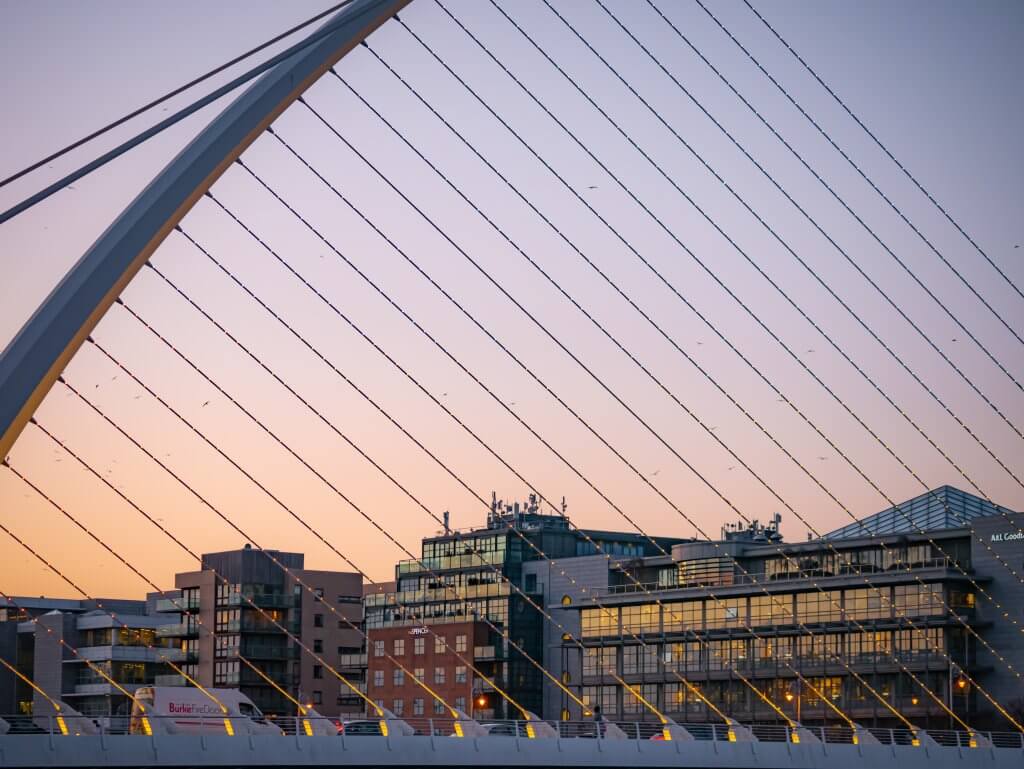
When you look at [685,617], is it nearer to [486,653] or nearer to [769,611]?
[769,611]

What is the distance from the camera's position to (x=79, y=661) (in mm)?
140625

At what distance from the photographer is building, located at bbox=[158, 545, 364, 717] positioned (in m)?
142

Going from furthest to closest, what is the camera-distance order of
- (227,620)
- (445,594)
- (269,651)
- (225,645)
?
(269,651)
(227,620)
(445,594)
(225,645)

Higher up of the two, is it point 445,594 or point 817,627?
point 445,594

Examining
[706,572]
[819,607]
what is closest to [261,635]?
[706,572]

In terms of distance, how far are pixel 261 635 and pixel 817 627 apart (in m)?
46.3

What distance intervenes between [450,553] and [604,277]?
300ft

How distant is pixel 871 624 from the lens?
109000 millimetres

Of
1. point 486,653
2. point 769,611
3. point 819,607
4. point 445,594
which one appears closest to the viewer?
point 819,607

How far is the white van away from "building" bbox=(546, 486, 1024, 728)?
28.4 meters

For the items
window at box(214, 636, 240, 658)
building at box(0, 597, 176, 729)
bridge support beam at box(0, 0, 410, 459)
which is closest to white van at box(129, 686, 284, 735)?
bridge support beam at box(0, 0, 410, 459)

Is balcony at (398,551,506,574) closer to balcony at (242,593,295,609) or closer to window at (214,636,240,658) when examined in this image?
balcony at (242,593,295,609)

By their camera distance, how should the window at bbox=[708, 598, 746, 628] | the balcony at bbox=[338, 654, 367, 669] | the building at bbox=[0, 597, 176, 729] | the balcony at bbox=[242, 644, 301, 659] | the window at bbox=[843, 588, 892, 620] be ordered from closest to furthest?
the window at bbox=[843, 588, 892, 620]
the window at bbox=[708, 598, 746, 628]
the building at bbox=[0, 597, 176, 729]
the balcony at bbox=[242, 644, 301, 659]
the balcony at bbox=[338, 654, 367, 669]

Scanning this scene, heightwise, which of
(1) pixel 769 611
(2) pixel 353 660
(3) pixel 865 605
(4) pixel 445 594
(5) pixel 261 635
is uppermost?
(4) pixel 445 594
